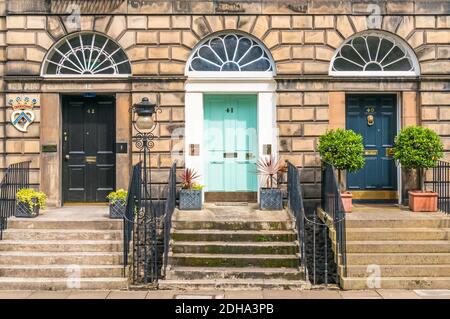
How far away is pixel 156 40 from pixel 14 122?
356 cm

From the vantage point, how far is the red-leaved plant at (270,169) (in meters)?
10.4

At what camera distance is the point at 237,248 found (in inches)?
332

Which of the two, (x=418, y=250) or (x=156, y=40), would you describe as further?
(x=156, y=40)

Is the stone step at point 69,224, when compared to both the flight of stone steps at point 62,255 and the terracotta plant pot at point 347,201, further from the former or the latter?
the terracotta plant pot at point 347,201

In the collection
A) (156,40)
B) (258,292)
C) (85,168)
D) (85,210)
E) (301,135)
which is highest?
(156,40)

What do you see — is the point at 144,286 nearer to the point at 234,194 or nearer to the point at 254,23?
the point at 234,194

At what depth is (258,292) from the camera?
25.0 ft

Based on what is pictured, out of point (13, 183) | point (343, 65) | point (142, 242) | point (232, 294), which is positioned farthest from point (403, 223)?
point (13, 183)

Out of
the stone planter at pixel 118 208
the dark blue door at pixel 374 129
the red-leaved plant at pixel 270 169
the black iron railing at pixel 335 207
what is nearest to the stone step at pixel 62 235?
the stone planter at pixel 118 208

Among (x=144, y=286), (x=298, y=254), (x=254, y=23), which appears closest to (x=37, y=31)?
(x=254, y=23)

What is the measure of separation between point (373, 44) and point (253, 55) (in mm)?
2697

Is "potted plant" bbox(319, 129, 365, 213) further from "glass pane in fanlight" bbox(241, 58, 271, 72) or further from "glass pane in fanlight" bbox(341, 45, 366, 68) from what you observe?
"glass pane in fanlight" bbox(241, 58, 271, 72)

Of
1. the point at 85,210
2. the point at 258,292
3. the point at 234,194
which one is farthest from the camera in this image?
the point at 234,194

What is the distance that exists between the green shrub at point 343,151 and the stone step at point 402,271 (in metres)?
2.33
